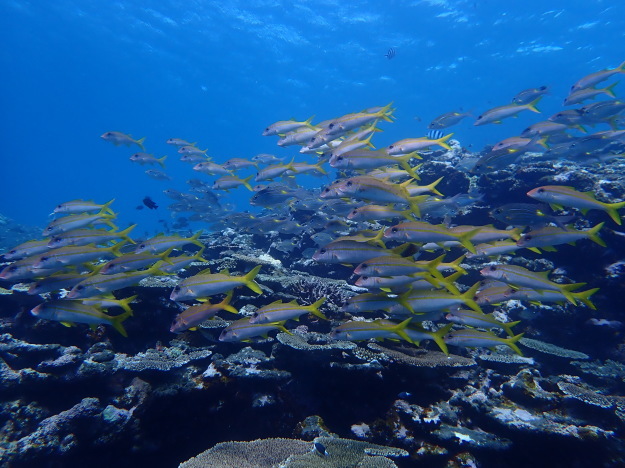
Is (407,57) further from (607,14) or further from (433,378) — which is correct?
(433,378)

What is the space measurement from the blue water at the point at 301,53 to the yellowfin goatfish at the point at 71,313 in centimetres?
2731

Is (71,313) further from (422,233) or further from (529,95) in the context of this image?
(529,95)

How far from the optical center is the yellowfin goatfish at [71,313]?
422 centimetres

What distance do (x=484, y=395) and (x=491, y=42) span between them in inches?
1790

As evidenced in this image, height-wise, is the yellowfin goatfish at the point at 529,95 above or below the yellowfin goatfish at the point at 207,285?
above

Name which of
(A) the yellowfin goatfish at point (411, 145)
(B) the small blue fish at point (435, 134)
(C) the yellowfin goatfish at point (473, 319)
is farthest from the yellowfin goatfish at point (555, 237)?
(B) the small blue fish at point (435, 134)

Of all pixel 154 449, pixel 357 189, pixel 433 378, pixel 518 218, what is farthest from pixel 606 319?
pixel 154 449

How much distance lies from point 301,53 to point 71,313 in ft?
152

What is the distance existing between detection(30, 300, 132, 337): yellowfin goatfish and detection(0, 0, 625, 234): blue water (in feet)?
89.6

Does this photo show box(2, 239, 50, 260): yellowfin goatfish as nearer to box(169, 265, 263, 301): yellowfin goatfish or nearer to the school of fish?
the school of fish

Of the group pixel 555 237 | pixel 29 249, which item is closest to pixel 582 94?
pixel 555 237

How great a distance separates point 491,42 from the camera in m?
37.9

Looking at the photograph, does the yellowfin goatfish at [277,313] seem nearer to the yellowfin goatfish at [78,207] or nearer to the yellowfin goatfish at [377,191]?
the yellowfin goatfish at [377,191]

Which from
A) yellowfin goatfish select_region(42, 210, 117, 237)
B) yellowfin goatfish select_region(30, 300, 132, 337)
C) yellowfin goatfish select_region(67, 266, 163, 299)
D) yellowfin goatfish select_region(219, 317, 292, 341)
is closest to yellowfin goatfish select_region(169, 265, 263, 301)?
yellowfin goatfish select_region(219, 317, 292, 341)
